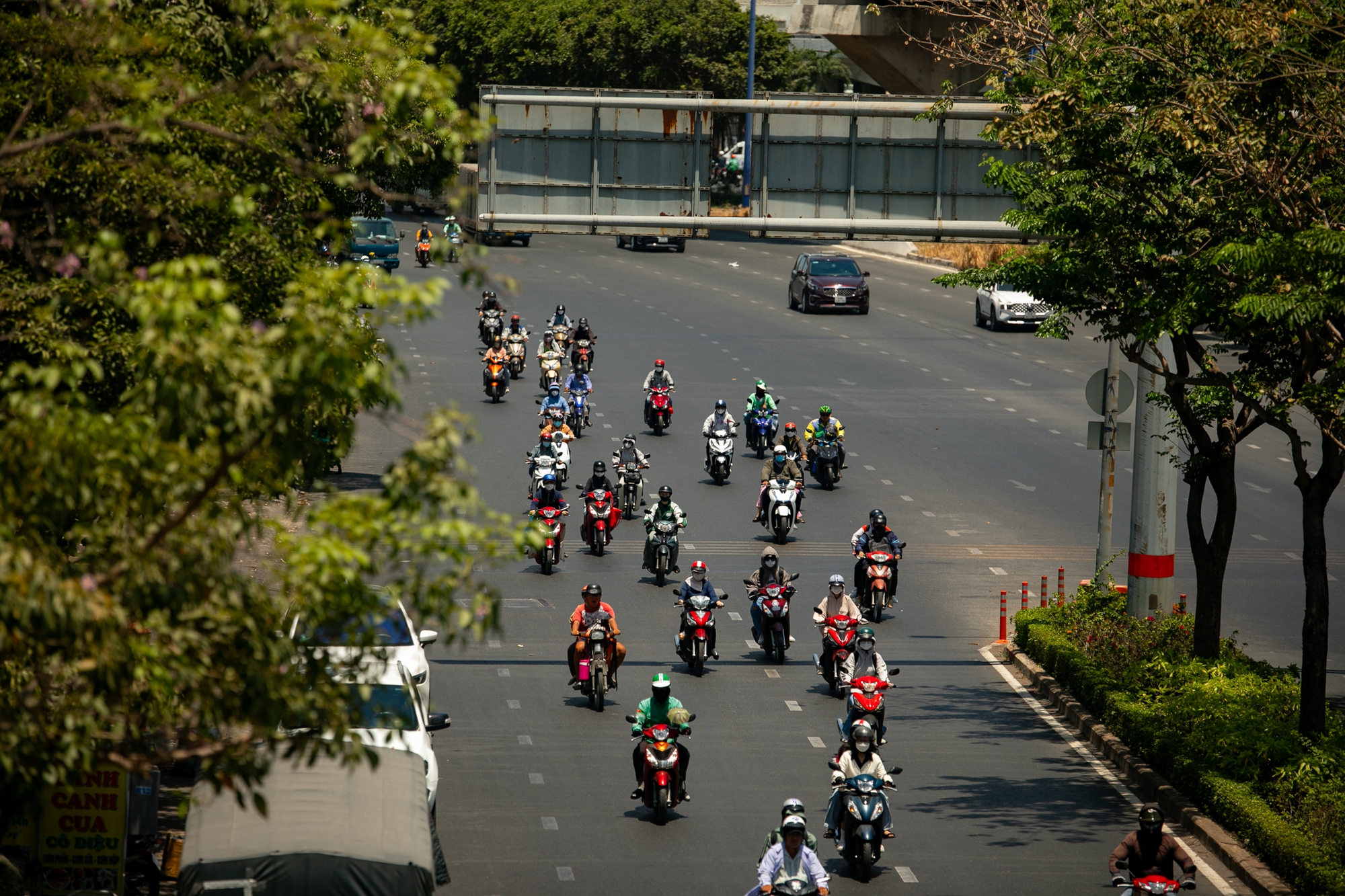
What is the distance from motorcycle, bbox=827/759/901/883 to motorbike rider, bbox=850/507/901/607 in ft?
32.8

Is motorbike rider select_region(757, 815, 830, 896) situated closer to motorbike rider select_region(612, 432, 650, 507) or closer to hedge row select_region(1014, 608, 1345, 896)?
hedge row select_region(1014, 608, 1345, 896)

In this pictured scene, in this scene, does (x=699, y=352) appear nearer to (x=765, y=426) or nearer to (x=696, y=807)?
(x=765, y=426)

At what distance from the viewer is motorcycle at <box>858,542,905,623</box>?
82.6 feet

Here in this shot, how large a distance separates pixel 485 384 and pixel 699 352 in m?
9.34

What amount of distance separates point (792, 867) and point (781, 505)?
16614 millimetres

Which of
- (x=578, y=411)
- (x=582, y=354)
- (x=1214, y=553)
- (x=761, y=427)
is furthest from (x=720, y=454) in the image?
(x=1214, y=553)

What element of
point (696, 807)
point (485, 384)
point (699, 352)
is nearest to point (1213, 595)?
point (696, 807)

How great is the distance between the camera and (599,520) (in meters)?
28.7

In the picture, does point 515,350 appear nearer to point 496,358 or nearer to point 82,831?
point 496,358

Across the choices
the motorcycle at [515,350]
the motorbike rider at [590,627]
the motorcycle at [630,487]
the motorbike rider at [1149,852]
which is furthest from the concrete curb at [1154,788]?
the motorcycle at [515,350]

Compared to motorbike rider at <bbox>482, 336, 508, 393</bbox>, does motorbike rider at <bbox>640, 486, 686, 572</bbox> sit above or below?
below

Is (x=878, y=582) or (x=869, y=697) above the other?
(x=869, y=697)

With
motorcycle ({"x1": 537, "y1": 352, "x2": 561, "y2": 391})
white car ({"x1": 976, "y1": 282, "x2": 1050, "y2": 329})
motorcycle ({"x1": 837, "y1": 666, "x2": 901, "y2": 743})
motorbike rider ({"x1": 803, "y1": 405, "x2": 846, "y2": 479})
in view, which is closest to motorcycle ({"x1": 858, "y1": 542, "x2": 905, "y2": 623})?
motorcycle ({"x1": 837, "y1": 666, "x2": 901, "y2": 743})

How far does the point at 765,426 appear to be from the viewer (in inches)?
1478
